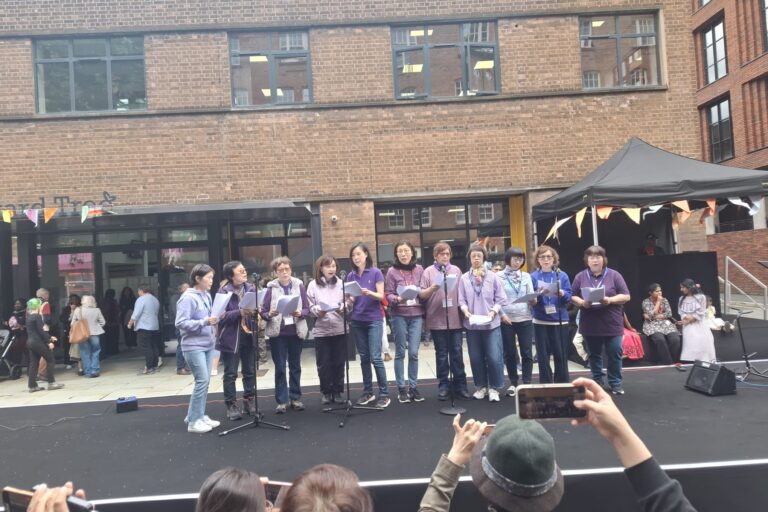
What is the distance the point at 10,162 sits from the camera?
404 inches

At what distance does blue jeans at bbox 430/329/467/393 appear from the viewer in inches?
232

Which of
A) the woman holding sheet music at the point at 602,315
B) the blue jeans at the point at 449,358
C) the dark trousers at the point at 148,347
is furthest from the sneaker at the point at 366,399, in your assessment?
the dark trousers at the point at 148,347

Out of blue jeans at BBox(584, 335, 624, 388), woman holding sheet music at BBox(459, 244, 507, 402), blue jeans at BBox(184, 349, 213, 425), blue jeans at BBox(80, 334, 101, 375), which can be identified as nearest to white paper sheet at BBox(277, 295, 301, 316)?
blue jeans at BBox(184, 349, 213, 425)

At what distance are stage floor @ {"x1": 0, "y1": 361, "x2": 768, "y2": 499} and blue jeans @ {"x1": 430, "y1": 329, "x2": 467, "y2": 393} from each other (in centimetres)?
24

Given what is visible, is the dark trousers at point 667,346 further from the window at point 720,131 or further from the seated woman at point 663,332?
the window at point 720,131

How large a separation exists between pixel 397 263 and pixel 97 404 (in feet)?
15.0

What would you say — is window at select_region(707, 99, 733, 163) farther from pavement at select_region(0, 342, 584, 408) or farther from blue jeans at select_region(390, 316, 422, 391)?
blue jeans at select_region(390, 316, 422, 391)

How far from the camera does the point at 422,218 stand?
11.3 meters

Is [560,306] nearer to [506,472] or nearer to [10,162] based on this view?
[506,472]

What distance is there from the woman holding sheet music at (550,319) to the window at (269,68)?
6741mm

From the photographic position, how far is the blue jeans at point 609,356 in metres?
5.89

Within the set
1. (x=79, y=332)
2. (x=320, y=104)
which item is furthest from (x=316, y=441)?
(x=320, y=104)

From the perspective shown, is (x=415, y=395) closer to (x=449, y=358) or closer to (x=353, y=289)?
(x=449, y=358)

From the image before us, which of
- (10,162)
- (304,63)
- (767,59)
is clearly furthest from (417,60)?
(767,59)
